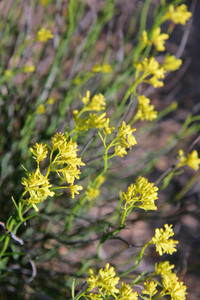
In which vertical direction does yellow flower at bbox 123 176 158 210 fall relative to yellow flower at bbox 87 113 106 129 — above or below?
below

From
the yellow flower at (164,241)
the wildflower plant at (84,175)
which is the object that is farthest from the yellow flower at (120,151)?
the yellow flower at (164,241)

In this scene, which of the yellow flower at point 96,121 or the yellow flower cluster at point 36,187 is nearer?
the yellow flower cluster at point 36,187

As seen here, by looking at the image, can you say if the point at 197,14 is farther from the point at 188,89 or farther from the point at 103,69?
the point at 103,69

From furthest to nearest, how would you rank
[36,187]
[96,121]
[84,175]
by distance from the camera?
[84,175], [96,121], [36,187]

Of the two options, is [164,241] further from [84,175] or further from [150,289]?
[84,175]

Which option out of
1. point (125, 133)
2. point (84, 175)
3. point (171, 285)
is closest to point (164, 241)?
point (171, 285)

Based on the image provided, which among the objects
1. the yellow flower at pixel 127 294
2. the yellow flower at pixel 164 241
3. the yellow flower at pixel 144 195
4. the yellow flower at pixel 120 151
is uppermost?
the yellow flower at pixel 120 151

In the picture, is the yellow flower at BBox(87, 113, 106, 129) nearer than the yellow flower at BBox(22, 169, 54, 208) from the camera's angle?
No

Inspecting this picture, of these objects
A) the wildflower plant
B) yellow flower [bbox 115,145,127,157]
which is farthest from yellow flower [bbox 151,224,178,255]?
yellow flower [bbox 115,145,127,157]

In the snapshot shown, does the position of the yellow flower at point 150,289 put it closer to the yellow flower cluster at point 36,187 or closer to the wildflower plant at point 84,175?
the wildflower plant at point 84,175

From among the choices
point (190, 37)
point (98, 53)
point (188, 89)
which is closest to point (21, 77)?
point (98, 53)

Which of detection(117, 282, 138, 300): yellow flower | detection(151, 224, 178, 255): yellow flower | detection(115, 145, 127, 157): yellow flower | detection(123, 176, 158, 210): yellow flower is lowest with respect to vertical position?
detection(117, 282, 138, 300): yellow flower

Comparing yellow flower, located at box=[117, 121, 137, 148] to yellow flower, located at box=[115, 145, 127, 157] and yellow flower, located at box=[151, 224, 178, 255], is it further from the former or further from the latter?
yellow flower, located at box=[151, 224, 178, 255]
